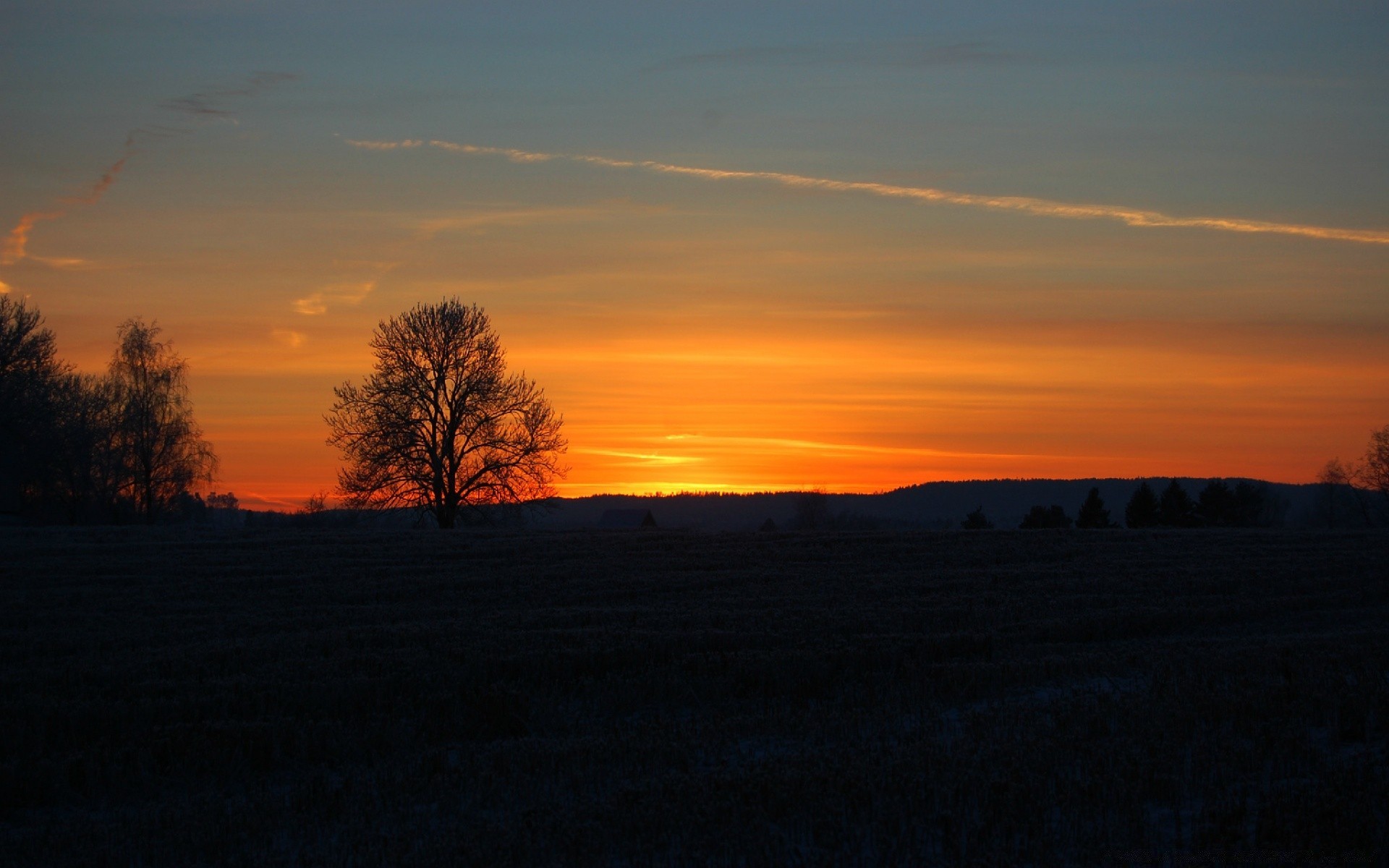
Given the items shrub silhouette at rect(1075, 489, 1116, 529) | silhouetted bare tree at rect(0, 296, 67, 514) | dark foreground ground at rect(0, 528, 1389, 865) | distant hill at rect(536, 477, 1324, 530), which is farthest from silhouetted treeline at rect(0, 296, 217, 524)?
distant hill at rect(536, 477, 1324, 530)

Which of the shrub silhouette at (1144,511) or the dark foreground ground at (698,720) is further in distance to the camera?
the shrub silhouette at (1144,511)

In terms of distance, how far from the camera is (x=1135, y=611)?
16469 millimetres

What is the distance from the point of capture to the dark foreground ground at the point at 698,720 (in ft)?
23.9

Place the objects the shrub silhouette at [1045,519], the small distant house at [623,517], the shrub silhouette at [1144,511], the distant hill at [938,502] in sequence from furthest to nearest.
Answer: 1. the distant hill at [938,502]
2. the small distant house at [623,517]
3. the shrub silhouette at [1144,511]
4. the shrub silhouette at [1045,519]

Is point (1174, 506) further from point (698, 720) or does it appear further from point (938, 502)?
point (938, 502)

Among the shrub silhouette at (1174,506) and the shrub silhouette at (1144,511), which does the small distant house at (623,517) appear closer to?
the shrub silhouette at (1144,511)

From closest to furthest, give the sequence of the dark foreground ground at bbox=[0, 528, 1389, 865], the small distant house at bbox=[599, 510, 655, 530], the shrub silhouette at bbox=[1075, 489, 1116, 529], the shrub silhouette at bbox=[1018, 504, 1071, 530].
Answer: the dark foreground ground at bbox=[0, 528, 1389, 865], the shrub silhouette at bbox=[1018, 504, 1071, 530], the shrub silhouette at bbox=[1075, 489, 1116, 529], the small distant house at bbox=[599, 510, 655, 530]

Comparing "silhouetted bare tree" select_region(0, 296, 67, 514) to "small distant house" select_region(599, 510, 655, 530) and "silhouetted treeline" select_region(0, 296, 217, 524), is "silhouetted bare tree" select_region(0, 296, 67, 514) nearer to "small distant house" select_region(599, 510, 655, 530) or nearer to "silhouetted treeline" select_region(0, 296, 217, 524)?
"silhouetted treeline" select_region(0, 296, 217, 524)

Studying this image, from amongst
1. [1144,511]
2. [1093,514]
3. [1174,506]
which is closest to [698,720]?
[1093,514]

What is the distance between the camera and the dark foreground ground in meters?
7.29

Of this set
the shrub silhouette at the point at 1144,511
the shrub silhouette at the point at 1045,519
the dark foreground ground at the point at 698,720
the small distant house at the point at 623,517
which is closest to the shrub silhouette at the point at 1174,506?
the shrub silhouette at the point at 1144,511

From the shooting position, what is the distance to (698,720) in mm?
11141

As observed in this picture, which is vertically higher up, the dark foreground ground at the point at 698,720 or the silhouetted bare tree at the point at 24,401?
the silhouetted bare tree at the point at 24,401

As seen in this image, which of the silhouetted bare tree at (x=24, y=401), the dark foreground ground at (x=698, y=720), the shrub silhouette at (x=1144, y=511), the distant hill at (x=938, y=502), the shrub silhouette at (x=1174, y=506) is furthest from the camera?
the distant hill at (x=938, y=502)
